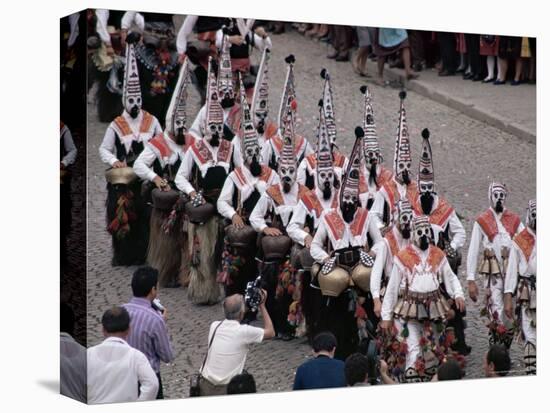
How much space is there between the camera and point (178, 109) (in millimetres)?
10281

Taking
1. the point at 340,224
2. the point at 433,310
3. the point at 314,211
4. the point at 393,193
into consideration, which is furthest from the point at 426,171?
the point at 433,310

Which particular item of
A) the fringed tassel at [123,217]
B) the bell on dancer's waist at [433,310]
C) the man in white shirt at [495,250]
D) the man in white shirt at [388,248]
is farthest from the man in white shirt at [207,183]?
the man in white shirt at [495,250]

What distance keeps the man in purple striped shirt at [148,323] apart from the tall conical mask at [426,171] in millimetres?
2410

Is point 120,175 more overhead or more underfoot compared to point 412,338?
more overhead

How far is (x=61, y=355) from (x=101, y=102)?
1874 millimetres

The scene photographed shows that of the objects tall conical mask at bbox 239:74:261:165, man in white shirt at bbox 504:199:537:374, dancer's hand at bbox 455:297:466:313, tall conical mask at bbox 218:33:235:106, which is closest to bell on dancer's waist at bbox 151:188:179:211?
tall conical mask at bbox 239:74:261:165

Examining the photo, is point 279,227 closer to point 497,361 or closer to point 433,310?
point 433,310

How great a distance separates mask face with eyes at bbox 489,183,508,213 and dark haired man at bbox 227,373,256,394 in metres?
2.65

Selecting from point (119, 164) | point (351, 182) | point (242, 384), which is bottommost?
point (242, 384)

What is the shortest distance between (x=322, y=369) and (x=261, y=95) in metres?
2.17

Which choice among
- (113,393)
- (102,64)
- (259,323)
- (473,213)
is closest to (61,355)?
(113,393)

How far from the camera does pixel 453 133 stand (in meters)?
11.4

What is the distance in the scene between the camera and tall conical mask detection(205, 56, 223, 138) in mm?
10414

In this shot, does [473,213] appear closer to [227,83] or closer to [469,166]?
[469,166]
